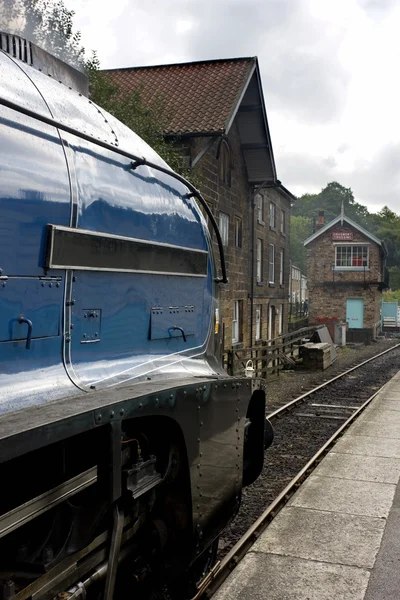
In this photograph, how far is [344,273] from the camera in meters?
42.1

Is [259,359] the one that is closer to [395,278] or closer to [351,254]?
[351,254]

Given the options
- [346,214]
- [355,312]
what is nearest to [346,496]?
[355,312]

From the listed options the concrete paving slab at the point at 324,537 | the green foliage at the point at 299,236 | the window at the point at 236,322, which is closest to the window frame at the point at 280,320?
the window at the point at 236,322

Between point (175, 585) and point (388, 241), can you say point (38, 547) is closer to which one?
point (175, 585)

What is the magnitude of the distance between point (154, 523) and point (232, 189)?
60.5 feet

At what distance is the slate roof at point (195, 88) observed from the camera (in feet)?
56.6

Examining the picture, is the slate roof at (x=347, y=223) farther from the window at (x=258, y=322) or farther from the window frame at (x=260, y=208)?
the window at (x=258, y=322)

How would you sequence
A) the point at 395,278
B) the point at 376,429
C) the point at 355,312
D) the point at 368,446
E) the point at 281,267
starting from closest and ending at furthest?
1. the point at 368,446
2. the point at 376,429
3. the point at 281,267
4. the point at 355,312
5. the point at 395,278

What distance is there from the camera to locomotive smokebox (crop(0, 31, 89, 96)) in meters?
3.41

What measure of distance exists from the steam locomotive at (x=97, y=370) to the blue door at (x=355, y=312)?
126 feet

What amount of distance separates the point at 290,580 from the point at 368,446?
15.4 feet

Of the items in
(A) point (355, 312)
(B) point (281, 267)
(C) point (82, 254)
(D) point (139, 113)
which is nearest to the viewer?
(C) point (82, 254)

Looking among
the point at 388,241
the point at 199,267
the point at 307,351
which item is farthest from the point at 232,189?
the point at 388,241

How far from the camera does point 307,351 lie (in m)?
21.3
